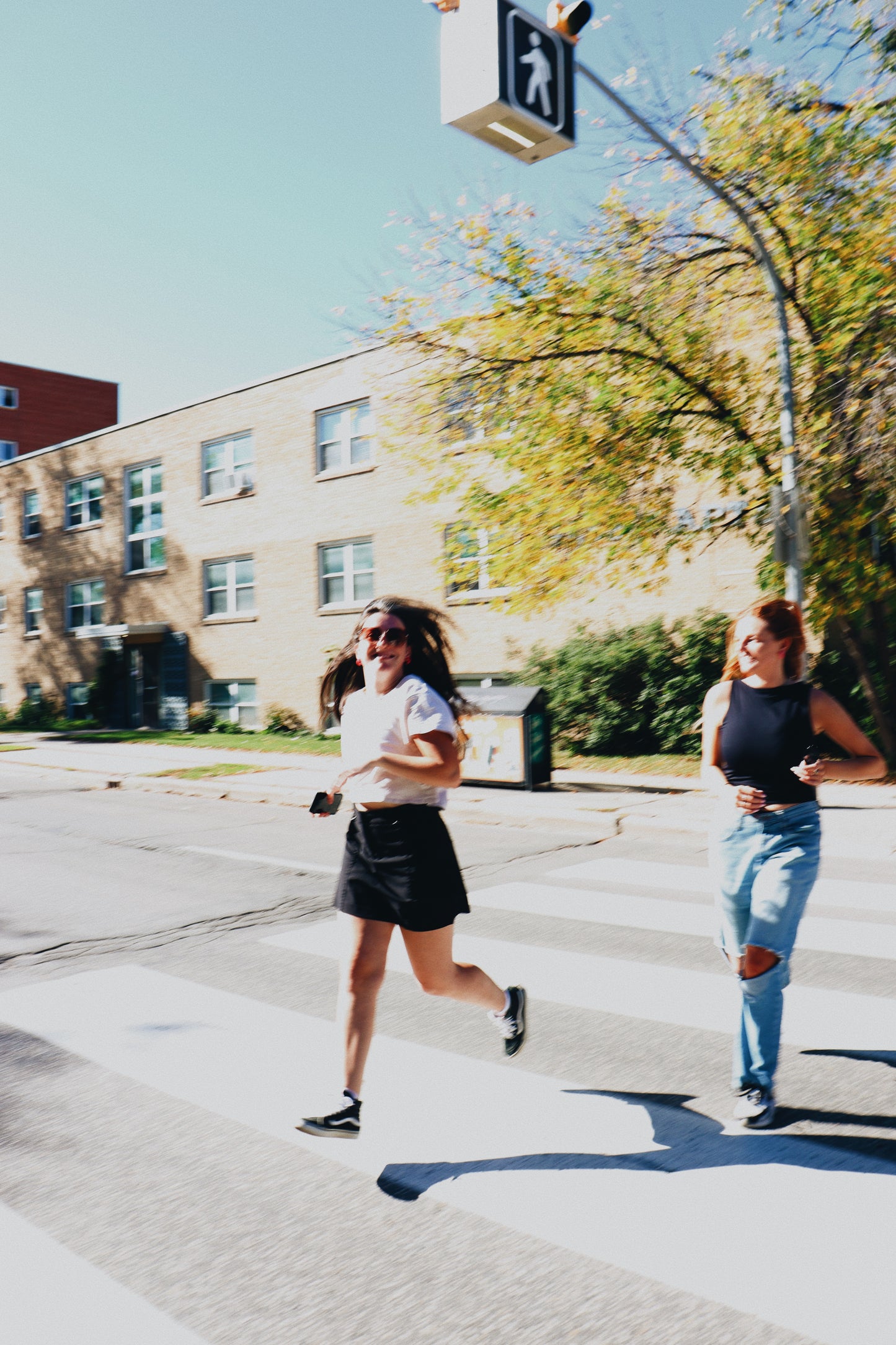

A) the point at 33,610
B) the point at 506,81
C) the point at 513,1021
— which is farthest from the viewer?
the point at 33,610

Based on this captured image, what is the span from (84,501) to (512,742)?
23680mm

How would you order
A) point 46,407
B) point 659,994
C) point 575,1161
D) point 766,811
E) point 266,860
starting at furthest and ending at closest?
point 46,407 → point 266,860 → point 659,994 → point 766,811 → point 575,1161

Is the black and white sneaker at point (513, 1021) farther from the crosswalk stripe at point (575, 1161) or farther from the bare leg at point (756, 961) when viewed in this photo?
the bare leg at point (756, 961)

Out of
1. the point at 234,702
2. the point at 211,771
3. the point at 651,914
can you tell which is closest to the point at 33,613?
the point at 234,702

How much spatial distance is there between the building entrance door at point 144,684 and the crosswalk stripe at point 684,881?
2278cm

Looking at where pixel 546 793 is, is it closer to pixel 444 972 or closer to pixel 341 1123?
pixel 444 972

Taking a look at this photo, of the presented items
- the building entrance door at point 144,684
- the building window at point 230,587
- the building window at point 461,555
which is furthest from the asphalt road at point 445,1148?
the building entrance door at point 144,684

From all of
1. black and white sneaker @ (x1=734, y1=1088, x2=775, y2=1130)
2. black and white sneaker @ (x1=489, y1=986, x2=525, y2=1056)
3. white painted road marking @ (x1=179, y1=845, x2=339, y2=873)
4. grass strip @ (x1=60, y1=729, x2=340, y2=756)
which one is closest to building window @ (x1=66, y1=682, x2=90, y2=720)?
grass strip @ (x1=60, y1=729, x2=340, y2=756)

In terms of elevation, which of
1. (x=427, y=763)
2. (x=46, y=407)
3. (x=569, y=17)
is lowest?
(x=427, y=763)

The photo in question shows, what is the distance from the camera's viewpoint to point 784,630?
3.78 m

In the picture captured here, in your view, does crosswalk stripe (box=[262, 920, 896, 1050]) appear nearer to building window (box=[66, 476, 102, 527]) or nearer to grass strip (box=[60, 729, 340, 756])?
grass strip (box=[60, 729, 340, 756])

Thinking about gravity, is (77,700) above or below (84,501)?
below

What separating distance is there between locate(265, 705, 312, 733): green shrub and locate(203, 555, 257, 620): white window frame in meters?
2.59

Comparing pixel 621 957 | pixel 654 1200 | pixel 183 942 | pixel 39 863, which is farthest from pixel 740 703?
pixel 39 863
